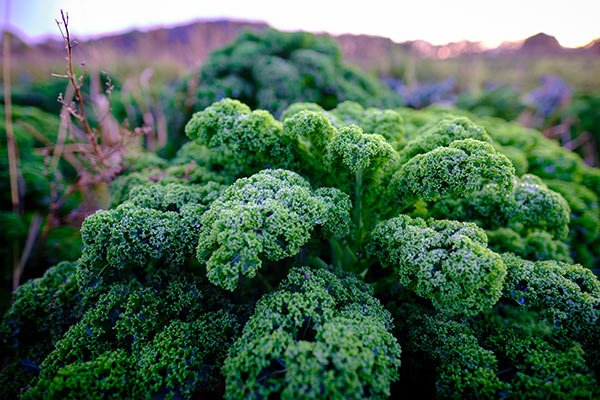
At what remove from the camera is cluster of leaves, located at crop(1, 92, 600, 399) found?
144 cm

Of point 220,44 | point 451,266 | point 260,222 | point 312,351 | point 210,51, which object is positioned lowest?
point 312,351

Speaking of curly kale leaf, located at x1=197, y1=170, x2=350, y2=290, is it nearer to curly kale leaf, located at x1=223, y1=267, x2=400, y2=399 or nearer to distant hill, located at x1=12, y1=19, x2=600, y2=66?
curly kale leaf, located at x1=223, y1=267, x2=400, y2=399

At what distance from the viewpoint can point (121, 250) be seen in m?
1.68

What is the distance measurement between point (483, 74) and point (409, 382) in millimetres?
10685

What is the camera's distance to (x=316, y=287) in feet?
5.52

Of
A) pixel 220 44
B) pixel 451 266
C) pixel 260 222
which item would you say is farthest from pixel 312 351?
pixel 220 44

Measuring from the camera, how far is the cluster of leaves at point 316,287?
4.73 ft

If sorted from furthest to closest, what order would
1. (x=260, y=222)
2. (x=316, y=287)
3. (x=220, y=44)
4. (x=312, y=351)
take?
(x=220, y=44)
(x=316, y=287)
(x=260, y=222)
(x=312, y=351)

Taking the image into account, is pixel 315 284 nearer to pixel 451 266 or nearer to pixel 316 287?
pixel 316 287

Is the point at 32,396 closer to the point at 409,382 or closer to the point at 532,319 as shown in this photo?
the point at 409,382

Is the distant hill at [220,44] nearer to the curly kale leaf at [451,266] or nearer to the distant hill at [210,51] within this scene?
the distant hill at [210,51]

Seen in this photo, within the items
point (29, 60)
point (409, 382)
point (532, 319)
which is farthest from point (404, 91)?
point (29, 60)

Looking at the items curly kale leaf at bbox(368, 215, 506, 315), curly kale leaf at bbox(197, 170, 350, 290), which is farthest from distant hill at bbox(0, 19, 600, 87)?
curly kale leaf at bbox(368, 215, 506, 315)

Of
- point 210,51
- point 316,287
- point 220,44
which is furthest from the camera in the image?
point 220,44
